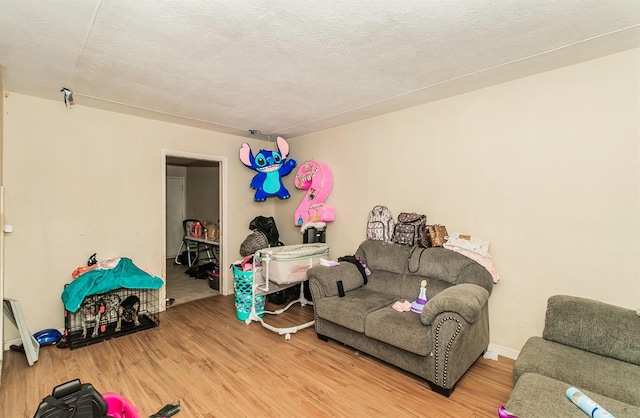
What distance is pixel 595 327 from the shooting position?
1.91 m

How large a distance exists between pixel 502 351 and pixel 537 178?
159 cm

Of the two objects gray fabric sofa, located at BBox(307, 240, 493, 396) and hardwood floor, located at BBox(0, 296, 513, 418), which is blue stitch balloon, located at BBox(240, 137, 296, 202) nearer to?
gray fabric sofa, located at BBox(307, 240, 493, 396)

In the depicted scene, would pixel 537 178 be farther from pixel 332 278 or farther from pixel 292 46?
pixel 292 46

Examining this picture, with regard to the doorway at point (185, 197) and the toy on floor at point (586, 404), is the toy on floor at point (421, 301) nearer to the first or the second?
the toy on floor at point (586, 404)

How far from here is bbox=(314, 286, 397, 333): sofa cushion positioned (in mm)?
2584

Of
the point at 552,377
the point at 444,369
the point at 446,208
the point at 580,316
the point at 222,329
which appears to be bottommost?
the point at 222,329

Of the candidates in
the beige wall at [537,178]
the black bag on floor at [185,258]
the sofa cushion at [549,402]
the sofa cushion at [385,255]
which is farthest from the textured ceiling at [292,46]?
the black bag on floor at [185,258]

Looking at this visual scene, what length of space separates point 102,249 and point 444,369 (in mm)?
3744

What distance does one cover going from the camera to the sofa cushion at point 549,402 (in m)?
1.33

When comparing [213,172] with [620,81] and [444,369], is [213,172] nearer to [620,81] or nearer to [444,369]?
[444,369]

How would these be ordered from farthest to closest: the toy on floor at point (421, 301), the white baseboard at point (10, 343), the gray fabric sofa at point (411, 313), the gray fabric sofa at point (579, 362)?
the white baseboard at point (10, 343) < the toy on floor at point (421, 301) < the gray fabric sofa at point (411, 313) < the gray fabric sofa at point (579, 362)

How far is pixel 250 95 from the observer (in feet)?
9.53

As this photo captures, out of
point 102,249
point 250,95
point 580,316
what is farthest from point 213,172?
point 580,316

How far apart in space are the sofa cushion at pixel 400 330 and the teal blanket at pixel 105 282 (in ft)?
8.11
